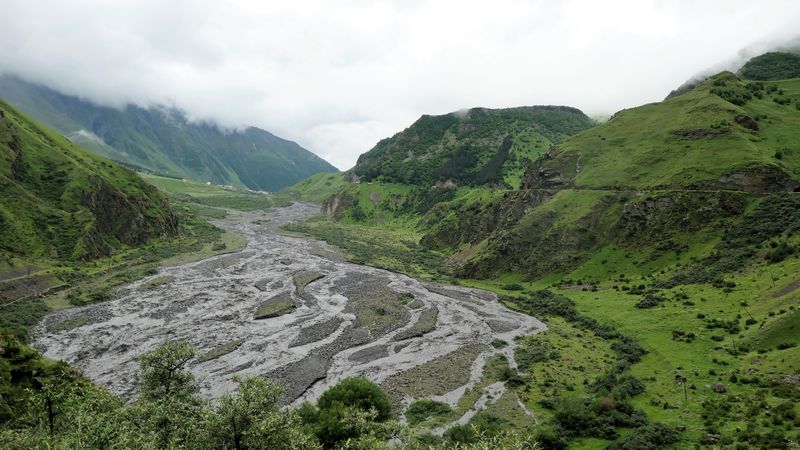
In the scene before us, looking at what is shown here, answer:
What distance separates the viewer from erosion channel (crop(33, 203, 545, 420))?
62.2m

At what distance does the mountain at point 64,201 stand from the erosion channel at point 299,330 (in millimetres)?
28382

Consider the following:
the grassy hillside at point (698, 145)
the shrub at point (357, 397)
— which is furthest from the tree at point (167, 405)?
the grassy hillside at point (698, 145)

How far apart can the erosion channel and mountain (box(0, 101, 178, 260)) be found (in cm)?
2838

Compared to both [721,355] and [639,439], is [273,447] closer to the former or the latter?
[639,439]

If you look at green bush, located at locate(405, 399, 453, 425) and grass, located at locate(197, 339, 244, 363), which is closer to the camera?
green bush, located at locate(405, 399, 453, 425)

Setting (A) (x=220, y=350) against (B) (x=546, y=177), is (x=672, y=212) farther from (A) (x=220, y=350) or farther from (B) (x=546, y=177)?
(A) (x=220, y=350)

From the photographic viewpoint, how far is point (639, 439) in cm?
4112

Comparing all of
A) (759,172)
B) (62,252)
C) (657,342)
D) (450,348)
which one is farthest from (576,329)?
(62,252)

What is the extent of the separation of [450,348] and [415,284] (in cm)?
4617

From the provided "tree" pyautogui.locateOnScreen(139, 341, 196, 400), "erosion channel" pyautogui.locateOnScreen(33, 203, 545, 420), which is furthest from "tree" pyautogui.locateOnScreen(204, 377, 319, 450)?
"erosion channel" pyautogui.locateOnScreen(33, 203, 545, 420)

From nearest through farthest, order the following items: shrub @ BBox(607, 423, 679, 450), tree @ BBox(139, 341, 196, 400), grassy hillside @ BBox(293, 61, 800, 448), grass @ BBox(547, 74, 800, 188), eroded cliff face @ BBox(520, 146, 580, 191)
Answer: tree @ BBox(139, 341, 196, 400) → shrub @ BBox(607, 423, 679, 450) → grassy hillside @ BBox(293, 61, 800, 448) → grass @ BBox(547, 74, 800, 188) → eroded cliff face @ BBox(520, 146, 580, 191)

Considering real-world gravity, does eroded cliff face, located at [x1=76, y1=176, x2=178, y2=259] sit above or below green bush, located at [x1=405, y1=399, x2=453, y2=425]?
above

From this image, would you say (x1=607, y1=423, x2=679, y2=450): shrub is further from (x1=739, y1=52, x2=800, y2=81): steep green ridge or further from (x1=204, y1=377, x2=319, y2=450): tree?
(x1=739, y1=52, x2=800, y2=81): steep green ridge

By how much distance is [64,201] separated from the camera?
444ft
